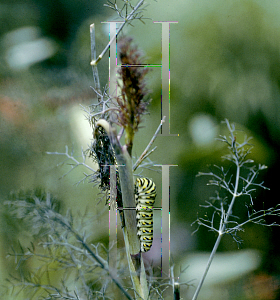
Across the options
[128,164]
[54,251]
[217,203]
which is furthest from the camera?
[217,203]

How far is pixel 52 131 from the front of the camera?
1080 mm

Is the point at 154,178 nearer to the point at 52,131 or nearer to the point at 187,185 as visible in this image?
the point at 187,185

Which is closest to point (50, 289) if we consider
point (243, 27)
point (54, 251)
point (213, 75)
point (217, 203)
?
point (54, 251)

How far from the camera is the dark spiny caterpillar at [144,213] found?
88cm

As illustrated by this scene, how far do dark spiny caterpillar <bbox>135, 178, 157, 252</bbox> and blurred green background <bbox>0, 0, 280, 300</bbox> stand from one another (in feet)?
0.60

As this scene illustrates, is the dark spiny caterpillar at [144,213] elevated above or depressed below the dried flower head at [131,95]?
below

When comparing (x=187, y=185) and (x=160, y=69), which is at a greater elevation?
(x=160, y=69)

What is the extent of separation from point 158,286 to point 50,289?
364 millimetres

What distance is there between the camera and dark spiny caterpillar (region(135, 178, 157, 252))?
→ 0.88 meters

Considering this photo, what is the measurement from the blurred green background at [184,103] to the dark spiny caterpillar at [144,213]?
18 cm

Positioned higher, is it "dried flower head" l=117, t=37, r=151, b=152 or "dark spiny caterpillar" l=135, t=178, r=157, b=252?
"dried flower head" l=117, t=37, r=151, b=152

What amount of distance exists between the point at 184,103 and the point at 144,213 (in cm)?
43

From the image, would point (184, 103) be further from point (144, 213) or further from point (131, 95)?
point (144, 213)

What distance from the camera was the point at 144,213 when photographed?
88cm
